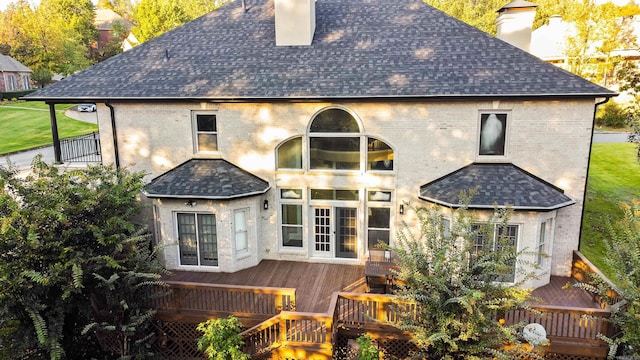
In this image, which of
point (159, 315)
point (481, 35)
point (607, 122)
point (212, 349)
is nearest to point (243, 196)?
point (159, 315)

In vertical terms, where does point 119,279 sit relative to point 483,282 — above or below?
below

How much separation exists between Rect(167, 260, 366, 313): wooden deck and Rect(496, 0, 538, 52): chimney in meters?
9.87

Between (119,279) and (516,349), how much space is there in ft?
28.7

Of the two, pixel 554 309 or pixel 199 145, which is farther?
pixel 199 145

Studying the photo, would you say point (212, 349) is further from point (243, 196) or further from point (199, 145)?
point (199, 145)

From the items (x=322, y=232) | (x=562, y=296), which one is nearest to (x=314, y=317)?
(x=322, y=232)

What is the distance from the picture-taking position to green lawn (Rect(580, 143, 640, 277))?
594 inches

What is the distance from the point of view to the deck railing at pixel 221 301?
391 inches

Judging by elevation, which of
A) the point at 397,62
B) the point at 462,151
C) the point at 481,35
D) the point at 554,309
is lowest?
the point at 554,309

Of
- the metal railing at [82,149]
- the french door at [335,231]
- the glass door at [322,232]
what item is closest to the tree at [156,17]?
the metal railing at [82,149]

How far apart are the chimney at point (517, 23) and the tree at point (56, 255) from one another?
1343 centimetres

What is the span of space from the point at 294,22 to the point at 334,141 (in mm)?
4576

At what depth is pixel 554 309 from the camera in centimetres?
898

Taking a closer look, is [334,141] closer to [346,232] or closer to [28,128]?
[346,232]
